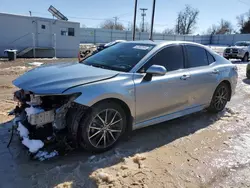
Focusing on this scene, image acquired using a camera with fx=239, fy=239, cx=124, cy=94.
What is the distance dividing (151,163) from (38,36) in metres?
18.1

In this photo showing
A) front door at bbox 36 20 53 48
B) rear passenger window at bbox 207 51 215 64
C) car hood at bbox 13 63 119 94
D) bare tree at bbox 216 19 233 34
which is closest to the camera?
car hood at bbox 13 63 119 94

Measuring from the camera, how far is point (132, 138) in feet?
13.4

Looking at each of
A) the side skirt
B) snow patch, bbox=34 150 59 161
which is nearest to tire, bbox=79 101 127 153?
the side skirt

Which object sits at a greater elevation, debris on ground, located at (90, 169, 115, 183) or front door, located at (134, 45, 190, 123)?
front door, located at (134, 45, 190, 123)

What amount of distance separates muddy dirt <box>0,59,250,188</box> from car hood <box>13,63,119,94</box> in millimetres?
982

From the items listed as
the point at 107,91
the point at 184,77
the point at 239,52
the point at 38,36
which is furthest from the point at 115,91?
the point at 239,52

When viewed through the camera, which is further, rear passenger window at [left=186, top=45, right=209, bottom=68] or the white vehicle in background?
the white vehicle in background

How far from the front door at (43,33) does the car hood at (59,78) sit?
16.7 m

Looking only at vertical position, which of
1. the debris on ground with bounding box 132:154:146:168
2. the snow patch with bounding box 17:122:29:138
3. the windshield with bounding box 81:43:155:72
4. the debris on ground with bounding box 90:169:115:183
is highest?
the windshield with bounding box 81:43:155:72

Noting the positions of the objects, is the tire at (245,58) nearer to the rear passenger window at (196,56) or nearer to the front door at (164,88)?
the rear passenger window at (196,56)

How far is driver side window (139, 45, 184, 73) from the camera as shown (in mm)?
3943

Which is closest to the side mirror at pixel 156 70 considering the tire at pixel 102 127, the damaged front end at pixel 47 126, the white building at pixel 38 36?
the tire at pixel 102 127

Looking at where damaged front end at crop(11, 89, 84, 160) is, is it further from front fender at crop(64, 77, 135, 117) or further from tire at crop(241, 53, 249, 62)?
tire at crop(241, 53, 249, 62)

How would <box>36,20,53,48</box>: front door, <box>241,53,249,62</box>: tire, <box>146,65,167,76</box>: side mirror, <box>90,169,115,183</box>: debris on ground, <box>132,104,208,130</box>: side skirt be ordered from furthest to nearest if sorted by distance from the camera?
<box>241,53,249,62</box>: tire
<box>36,20,53,48</box>: front door
<box>132,104,208,130</box>: side skirt
<box>146,65,167,76</box>: side mirror
<box>90,169,115,183</box>: debris on ground
